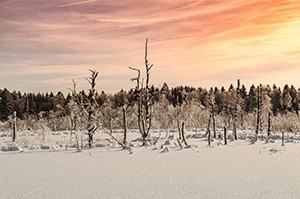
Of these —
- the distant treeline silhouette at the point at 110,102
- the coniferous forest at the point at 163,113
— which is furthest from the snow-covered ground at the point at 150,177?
the distant treeline silhouette at the point at 110,102

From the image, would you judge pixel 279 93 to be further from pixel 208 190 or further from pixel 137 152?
pixel 208 190

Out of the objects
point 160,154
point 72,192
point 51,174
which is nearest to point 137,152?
point 160,154

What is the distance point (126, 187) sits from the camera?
25.1 feet

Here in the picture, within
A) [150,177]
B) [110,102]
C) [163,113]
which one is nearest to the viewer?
[150,177]

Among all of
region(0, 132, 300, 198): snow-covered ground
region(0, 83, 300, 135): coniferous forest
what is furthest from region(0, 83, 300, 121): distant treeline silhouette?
region(0, 132, 300, 198): snow-covered ground

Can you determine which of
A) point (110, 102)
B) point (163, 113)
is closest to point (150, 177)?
point (163, 113)

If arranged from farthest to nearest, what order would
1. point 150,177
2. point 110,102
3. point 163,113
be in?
point 110,102
point 163,113
point 150,177

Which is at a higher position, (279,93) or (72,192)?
(279,93)

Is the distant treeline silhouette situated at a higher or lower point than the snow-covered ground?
higher

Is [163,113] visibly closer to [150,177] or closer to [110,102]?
[110,102]

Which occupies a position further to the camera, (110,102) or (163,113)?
(110,102)

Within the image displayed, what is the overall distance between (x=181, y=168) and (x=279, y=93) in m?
72.6

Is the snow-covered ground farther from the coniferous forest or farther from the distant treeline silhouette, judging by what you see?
the distant treeline silhouette

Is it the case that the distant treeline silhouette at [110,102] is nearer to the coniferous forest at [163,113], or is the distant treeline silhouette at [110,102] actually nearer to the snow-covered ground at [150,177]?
the coniferous forest at [163,113]
